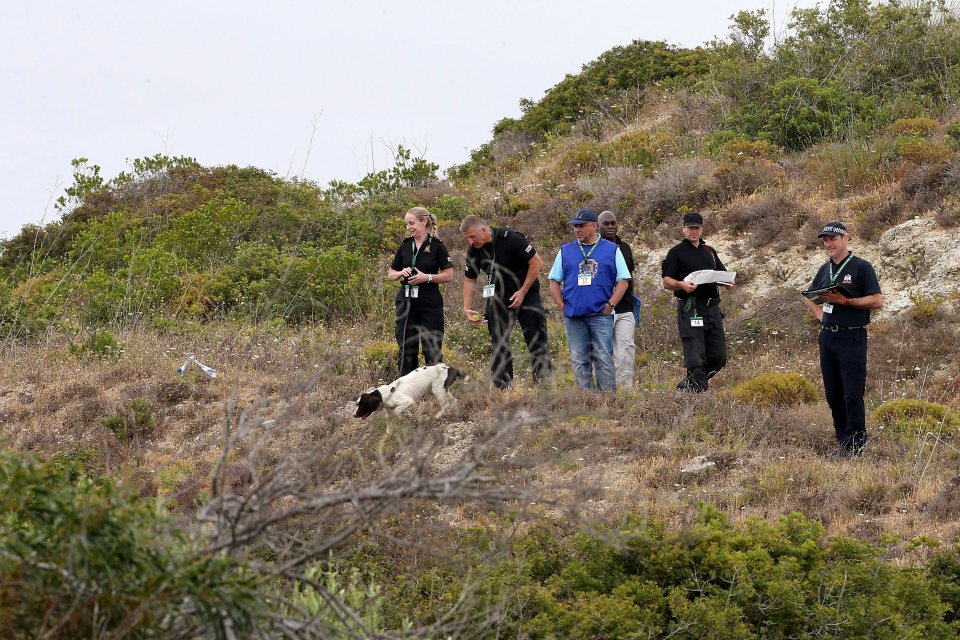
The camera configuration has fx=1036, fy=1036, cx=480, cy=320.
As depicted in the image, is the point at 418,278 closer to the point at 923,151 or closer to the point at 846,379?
the point at 846,379

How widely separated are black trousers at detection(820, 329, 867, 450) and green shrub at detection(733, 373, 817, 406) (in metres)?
1.34

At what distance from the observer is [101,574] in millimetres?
2539

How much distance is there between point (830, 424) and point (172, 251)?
998 centimetres

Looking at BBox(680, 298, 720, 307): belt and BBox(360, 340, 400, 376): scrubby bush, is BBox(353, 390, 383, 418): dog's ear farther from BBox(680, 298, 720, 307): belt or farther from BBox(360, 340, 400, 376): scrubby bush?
BBox(680, 298, 720, 307): belt

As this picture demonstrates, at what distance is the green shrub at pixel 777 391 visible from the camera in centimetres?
939

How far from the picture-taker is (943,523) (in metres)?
6.56

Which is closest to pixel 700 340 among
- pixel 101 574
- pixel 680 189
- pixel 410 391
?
pixel 410 391

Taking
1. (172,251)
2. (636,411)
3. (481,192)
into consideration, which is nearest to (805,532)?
(636,411)

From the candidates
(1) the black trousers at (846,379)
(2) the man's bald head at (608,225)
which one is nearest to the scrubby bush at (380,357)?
(2) the man's bald head at (608,225)

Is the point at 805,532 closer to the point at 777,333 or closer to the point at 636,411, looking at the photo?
the point at 636,411

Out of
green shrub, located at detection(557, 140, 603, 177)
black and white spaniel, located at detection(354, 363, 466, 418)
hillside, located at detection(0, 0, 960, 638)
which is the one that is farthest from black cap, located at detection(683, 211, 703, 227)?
green shrub, located at detection(557, 140, 603, 177)

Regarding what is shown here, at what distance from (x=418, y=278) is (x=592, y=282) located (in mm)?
1503

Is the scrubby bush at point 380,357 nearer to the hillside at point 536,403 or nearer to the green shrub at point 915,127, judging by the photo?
the hillside at point 536,403

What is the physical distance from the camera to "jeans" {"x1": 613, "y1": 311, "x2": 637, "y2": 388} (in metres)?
9.28
